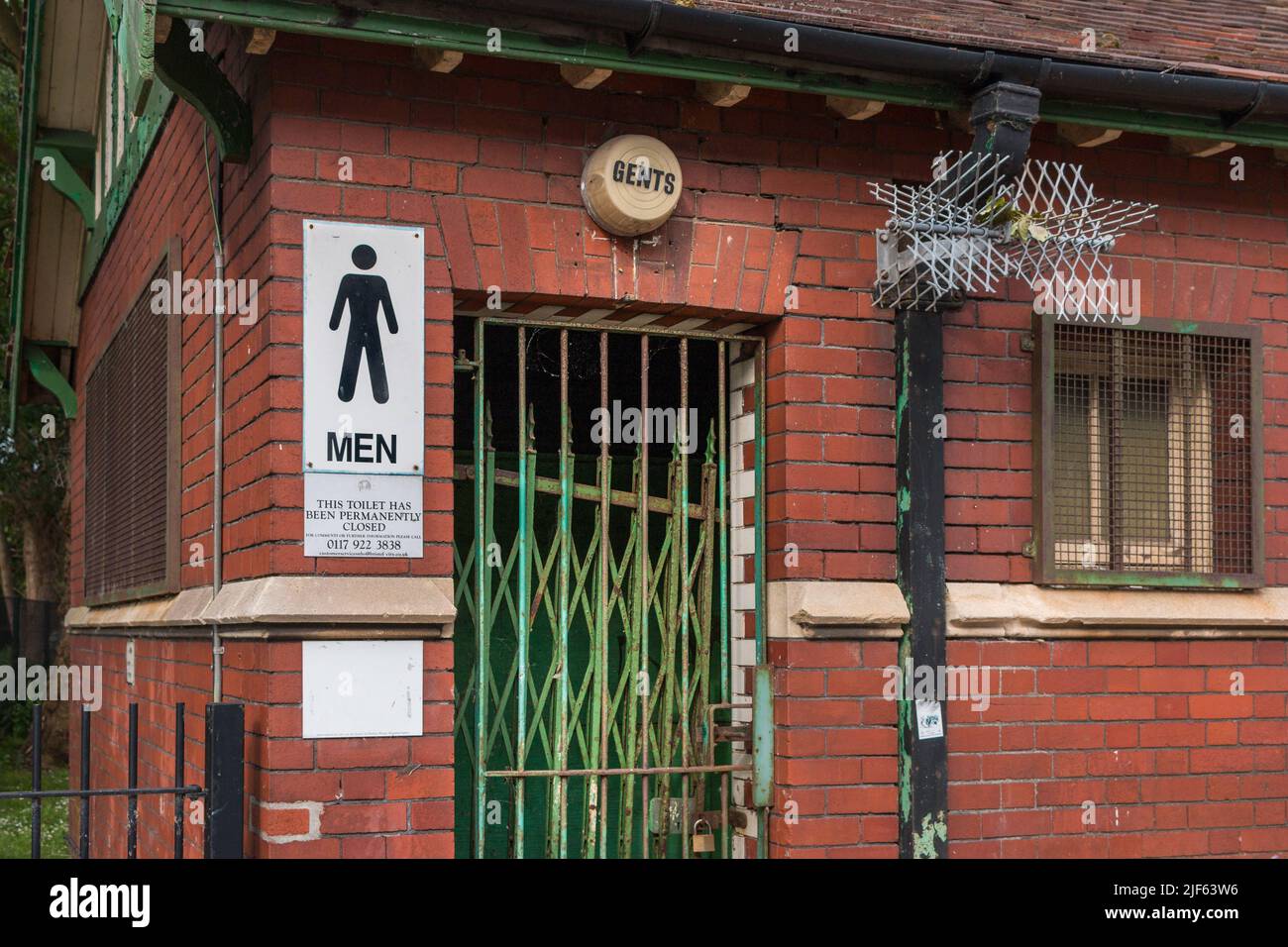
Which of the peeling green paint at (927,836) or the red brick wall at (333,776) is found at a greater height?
the red brick wall at (333,776)

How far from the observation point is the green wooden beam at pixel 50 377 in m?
11.4

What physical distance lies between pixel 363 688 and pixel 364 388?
3.18 ft

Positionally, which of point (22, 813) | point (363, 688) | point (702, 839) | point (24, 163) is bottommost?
point (22, 813)

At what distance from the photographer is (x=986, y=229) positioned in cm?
536

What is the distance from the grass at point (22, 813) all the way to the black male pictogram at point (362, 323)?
4808 mm

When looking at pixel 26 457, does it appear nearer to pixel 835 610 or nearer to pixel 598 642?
pixel 598 642

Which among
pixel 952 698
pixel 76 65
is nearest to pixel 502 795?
pixel 952 698

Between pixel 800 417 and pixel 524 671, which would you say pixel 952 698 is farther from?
pixel 524 671

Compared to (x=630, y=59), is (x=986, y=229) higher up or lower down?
lower down

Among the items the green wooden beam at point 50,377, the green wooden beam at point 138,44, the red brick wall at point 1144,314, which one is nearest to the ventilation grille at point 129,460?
the green wooden beam at point 50,377

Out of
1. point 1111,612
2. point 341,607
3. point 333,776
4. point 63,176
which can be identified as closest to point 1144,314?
point 1111,612

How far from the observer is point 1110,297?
5871mm

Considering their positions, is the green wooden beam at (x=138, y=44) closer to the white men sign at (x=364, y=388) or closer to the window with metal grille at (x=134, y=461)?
the white men sign at (x=364, y=388)

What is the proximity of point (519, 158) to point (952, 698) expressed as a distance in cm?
247
